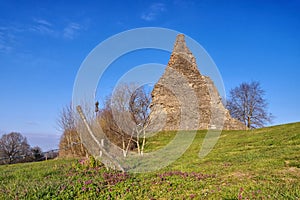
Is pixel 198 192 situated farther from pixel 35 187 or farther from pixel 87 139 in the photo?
pixel 87 139

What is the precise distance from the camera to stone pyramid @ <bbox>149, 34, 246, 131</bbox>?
136ft

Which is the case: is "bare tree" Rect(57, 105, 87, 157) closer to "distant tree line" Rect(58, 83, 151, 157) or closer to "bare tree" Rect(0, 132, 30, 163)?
"distant tree line" Rect(58, 83, 151, 157)

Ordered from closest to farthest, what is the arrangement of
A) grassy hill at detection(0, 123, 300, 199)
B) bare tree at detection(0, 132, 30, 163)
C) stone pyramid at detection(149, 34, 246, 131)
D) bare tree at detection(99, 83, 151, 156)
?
grassy hill at detection(0, 123, 300, 199) → bare tree at detection(99, 83, 151, 156) → stone pyramid at detection(149, 34, 246, 131) → bare tree at detection(0, 132, 30, 163)

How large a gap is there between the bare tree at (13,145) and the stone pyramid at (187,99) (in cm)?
2936

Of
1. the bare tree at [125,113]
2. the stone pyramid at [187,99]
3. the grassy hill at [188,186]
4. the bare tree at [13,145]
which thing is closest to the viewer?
the grassy hill at [188,186]

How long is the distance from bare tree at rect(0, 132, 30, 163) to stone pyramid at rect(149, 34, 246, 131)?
29359 millimetres

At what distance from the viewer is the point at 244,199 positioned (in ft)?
20.8

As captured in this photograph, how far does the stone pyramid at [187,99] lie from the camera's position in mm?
41531

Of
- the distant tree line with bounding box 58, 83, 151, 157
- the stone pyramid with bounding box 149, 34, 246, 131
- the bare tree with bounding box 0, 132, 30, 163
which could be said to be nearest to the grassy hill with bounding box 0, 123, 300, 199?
the distant tree line with bounding box 58, 83, 151, 157

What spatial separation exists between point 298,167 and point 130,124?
48.5 feet

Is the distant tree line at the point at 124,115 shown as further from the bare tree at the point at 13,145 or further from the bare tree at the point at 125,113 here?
the bare tree at the point at 13,145

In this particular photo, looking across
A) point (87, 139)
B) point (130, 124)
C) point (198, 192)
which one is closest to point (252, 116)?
point (130, 124)

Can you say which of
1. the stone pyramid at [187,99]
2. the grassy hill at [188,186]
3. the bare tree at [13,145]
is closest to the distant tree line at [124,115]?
the grassy hill at [188,186]

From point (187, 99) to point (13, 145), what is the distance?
121ft
